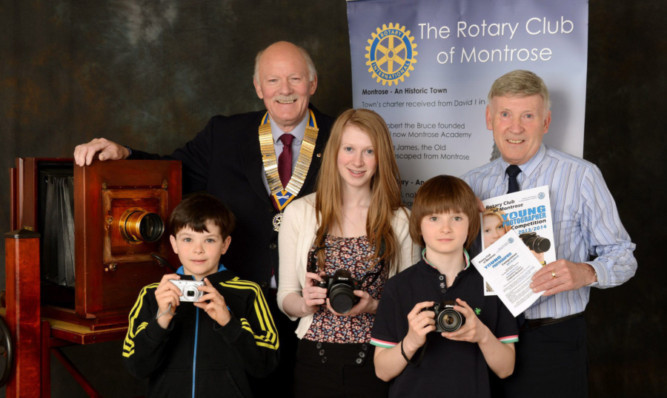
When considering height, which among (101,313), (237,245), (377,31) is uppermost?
(377,31)

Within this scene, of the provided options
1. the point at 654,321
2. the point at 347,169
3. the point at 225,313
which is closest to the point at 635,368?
the point at 654,321

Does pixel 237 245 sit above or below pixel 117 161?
below

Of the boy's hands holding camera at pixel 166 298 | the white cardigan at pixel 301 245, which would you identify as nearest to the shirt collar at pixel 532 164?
the white cardigan at pixel 301 245

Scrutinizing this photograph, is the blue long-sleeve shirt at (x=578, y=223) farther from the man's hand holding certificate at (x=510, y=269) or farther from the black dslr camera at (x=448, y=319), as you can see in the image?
the black dslr camera at (x=448, y=319)

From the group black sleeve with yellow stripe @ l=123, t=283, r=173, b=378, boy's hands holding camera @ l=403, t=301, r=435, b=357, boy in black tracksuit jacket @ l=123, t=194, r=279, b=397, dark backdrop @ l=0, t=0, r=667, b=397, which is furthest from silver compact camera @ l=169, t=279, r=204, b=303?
dark backdrop @ l=0, t=0, r=667, b=397

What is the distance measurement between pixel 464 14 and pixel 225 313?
2039 mm

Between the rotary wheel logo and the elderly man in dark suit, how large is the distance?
1.44 feet

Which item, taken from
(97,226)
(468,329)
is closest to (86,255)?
(97,226)

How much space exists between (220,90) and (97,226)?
103 inches

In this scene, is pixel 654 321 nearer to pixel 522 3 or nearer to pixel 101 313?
pixel 522 3

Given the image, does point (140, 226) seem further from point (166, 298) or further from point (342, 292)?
→ point (342, 292)

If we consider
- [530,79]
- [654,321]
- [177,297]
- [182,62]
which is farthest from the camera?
[182,62]

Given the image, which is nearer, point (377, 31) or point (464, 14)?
point (464, 14)

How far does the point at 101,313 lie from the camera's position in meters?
2.91
